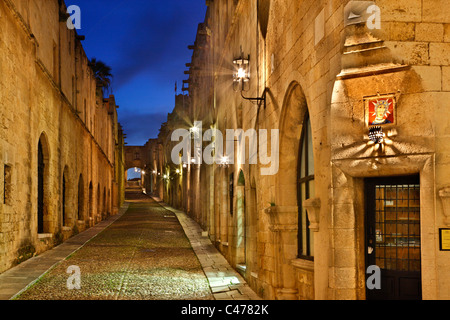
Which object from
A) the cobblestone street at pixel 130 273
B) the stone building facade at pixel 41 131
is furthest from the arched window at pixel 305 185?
the stone building facade at pixel 41 131

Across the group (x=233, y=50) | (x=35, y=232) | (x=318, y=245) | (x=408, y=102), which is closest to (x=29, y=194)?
(x=35, y=232)

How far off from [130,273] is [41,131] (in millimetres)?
5864

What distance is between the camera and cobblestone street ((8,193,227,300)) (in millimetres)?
10055

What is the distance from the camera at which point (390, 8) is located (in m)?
6.06

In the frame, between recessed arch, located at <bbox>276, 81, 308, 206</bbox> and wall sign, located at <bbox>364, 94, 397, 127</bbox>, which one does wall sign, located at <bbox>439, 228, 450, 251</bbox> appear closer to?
wall sign, located at <bbox>364, 94, 397, 127</bbox>

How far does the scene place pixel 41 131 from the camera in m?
15.8

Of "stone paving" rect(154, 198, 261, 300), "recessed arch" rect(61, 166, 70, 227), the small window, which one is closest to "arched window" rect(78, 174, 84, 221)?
"recessed arch" rect(61, 166, 70, 227)

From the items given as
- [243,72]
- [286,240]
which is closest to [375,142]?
[286,240]

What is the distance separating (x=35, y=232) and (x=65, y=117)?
259 inches

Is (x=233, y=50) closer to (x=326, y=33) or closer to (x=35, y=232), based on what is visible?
(x=35, y=232)

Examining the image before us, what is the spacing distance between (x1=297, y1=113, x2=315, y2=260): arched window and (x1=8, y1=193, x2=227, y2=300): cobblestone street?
7.88 ft

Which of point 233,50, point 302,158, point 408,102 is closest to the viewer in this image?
point 408,102

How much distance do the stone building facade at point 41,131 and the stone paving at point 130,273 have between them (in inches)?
31.8

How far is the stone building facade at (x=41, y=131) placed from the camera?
1216 cm
